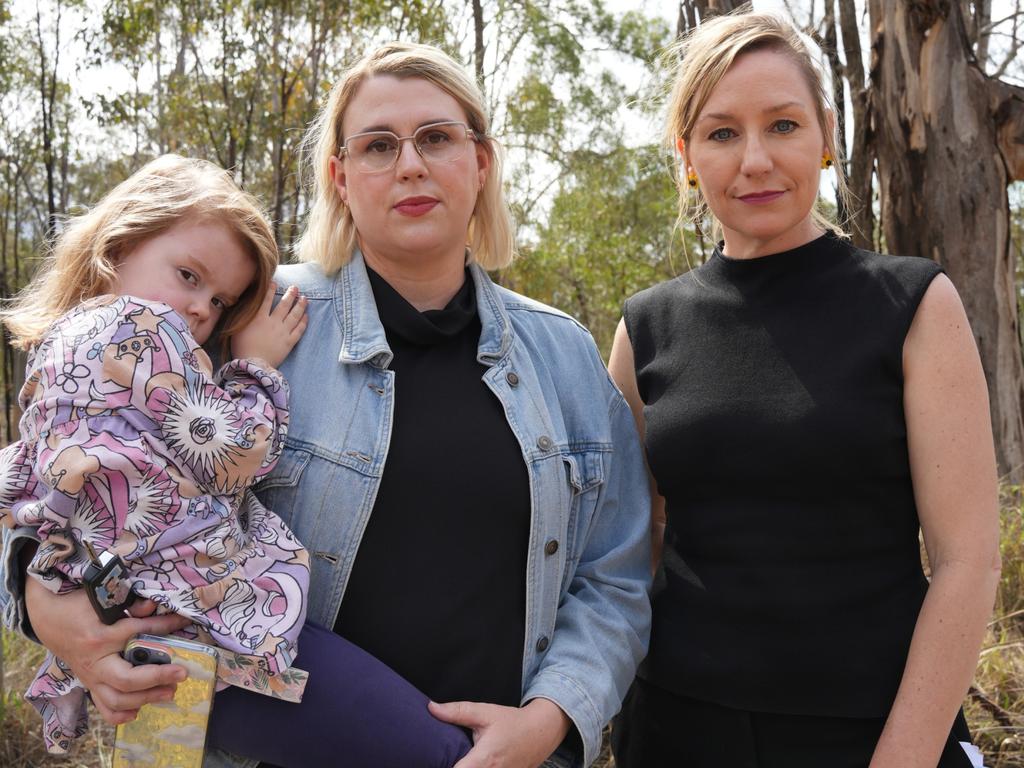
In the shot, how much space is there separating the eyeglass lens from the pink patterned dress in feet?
1.86

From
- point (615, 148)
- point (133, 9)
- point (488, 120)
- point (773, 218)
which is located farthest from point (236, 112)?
point (615, 148)

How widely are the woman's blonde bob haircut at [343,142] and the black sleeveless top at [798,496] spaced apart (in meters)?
0.66

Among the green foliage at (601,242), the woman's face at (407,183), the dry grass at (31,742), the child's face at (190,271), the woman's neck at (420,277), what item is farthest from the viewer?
the green foliage at (601,242)

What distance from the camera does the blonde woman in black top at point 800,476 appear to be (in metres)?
1.77

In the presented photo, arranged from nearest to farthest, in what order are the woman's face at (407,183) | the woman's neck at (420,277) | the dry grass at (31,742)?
the woman's face at (407,183) → the woman's neck at (420,277) → the dry grass at (31,742)

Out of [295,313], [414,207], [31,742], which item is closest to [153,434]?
[295,313]

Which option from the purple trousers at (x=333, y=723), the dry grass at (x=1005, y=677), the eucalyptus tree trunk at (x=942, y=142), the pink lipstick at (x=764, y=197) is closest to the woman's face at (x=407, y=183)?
the pink lipstick at (x=764, y=197)

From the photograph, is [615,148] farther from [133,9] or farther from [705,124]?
[705,124]

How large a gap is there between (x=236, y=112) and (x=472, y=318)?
7198mm

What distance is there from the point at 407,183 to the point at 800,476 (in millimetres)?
1008

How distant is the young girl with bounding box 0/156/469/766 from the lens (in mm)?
1588

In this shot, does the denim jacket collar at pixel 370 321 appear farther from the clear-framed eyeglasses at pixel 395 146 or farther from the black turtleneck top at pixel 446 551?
the clear-framed eyeglasses at pixel 395 146

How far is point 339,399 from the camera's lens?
196 cm

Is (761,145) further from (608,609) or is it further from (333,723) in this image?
(333,723)
